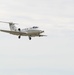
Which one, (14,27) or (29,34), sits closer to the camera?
(29,34)

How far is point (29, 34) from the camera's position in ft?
395

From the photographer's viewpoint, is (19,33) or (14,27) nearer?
(19,33)

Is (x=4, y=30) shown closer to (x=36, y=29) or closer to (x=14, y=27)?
(x=36, y=29)

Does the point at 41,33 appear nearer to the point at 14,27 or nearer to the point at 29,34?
the point at 29,34

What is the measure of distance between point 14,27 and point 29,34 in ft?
89.8

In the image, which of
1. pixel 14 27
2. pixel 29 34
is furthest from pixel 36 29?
pixel 14 27

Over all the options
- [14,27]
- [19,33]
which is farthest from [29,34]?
[14,27]

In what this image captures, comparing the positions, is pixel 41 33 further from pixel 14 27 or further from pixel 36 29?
pixel 14 27

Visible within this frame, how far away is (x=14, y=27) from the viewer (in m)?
147

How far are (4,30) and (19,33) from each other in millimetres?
5746

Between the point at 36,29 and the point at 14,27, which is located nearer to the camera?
the point at 36,29

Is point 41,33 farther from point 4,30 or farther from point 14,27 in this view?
point 14,27

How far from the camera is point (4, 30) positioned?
390ft

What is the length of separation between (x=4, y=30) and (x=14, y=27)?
1093 inches
